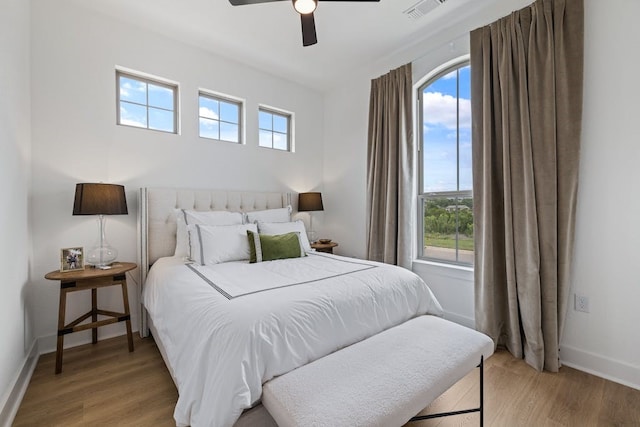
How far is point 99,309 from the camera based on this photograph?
2549mm

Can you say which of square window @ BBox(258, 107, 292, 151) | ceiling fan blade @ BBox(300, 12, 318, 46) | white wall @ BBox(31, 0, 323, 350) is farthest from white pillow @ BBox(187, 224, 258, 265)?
ceiling fan blade @ BBox(300, 12, 318, 46)

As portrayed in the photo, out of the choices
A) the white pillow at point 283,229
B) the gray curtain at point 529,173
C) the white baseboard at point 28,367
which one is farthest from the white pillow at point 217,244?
the gray curtain at point 529,173

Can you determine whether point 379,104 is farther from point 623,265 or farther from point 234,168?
point 623,265

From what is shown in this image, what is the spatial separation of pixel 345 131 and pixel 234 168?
62.7 inches

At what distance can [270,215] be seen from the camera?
127 inches

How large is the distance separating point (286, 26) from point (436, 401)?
326cm

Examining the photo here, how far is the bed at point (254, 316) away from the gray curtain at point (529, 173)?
75 centimetres

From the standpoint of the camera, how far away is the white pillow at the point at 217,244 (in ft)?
7.73

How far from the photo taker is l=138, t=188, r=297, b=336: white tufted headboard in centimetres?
263

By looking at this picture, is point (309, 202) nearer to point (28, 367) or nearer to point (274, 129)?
point (274, 129)

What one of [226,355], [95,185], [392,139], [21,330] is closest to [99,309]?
[21,330]

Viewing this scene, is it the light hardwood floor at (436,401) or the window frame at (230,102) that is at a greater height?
the window frame at (230,102)

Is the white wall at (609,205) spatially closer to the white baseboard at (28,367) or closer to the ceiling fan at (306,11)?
the ceiling fan at (306,11)

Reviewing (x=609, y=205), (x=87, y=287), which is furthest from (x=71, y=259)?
(x=609, y=205)
